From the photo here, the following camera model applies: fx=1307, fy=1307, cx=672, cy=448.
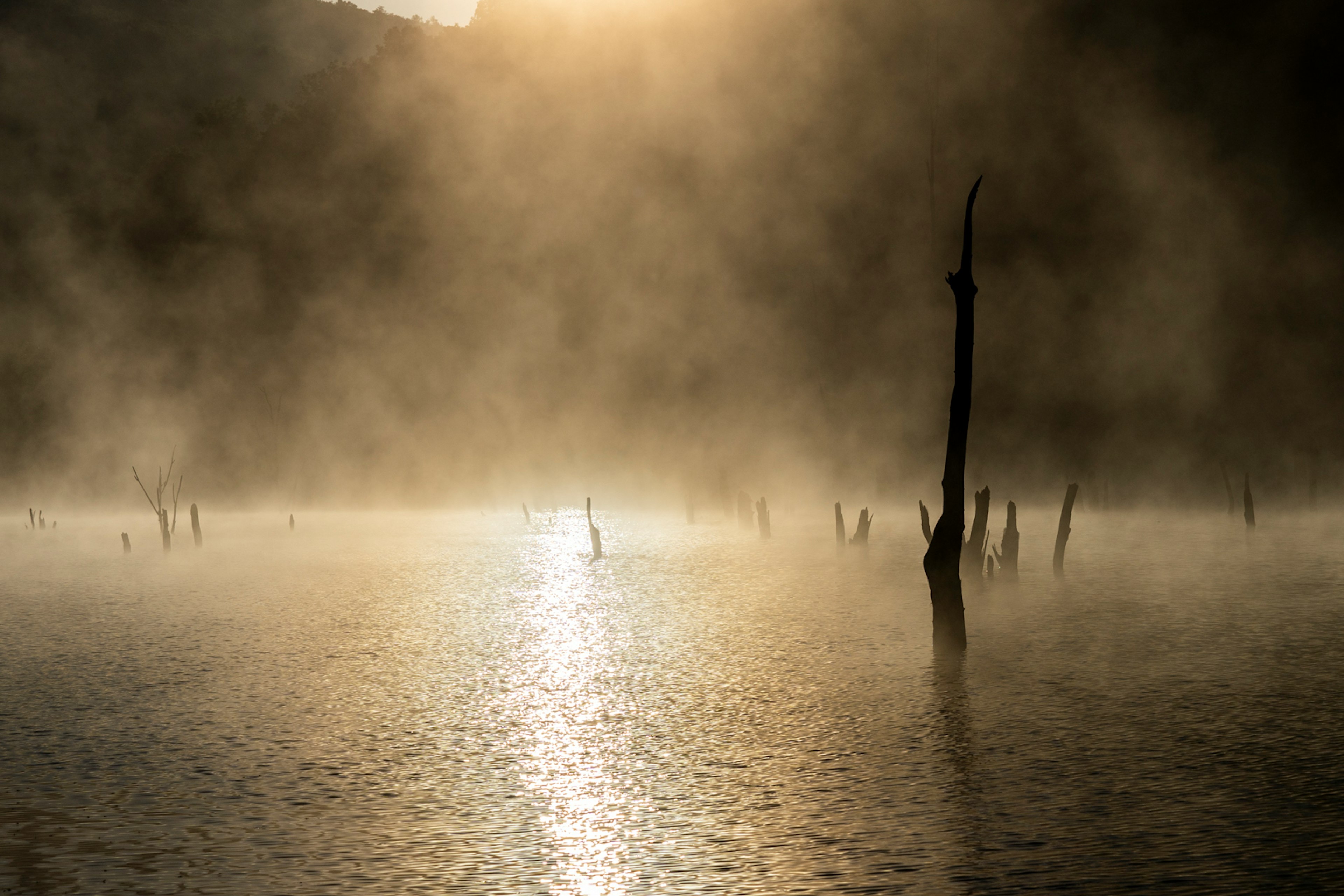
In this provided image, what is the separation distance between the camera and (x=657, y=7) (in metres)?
89.5

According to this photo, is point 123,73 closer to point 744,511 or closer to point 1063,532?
point 744,511

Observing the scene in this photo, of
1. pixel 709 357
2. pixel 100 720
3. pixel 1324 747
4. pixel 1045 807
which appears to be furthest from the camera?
pixel 709 357

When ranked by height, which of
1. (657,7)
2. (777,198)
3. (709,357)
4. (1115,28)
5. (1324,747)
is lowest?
(1324,747)

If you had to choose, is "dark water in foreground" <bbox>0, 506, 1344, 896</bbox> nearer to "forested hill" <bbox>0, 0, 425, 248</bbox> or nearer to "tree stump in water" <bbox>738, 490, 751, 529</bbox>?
"tree stump in water" <bbox>738, 490, 751, 529</bbox>

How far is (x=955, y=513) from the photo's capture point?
16.0 meters

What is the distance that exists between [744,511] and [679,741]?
33864 mm

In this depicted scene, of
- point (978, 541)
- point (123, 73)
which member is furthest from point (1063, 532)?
point (123, 73)

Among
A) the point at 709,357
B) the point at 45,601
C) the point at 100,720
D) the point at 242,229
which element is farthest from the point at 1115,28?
the point at 100,720

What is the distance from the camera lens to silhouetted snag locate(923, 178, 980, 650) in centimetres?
1600

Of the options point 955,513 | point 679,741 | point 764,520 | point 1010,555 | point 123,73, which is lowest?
point 679,741

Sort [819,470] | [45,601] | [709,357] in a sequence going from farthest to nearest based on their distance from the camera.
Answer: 1. [709,357]
2. [819,470]
3. [45,601]

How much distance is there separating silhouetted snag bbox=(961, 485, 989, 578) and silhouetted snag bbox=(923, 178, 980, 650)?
832 centimetres

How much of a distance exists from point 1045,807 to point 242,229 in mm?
84061

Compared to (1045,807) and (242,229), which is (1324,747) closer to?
(1045,807)
